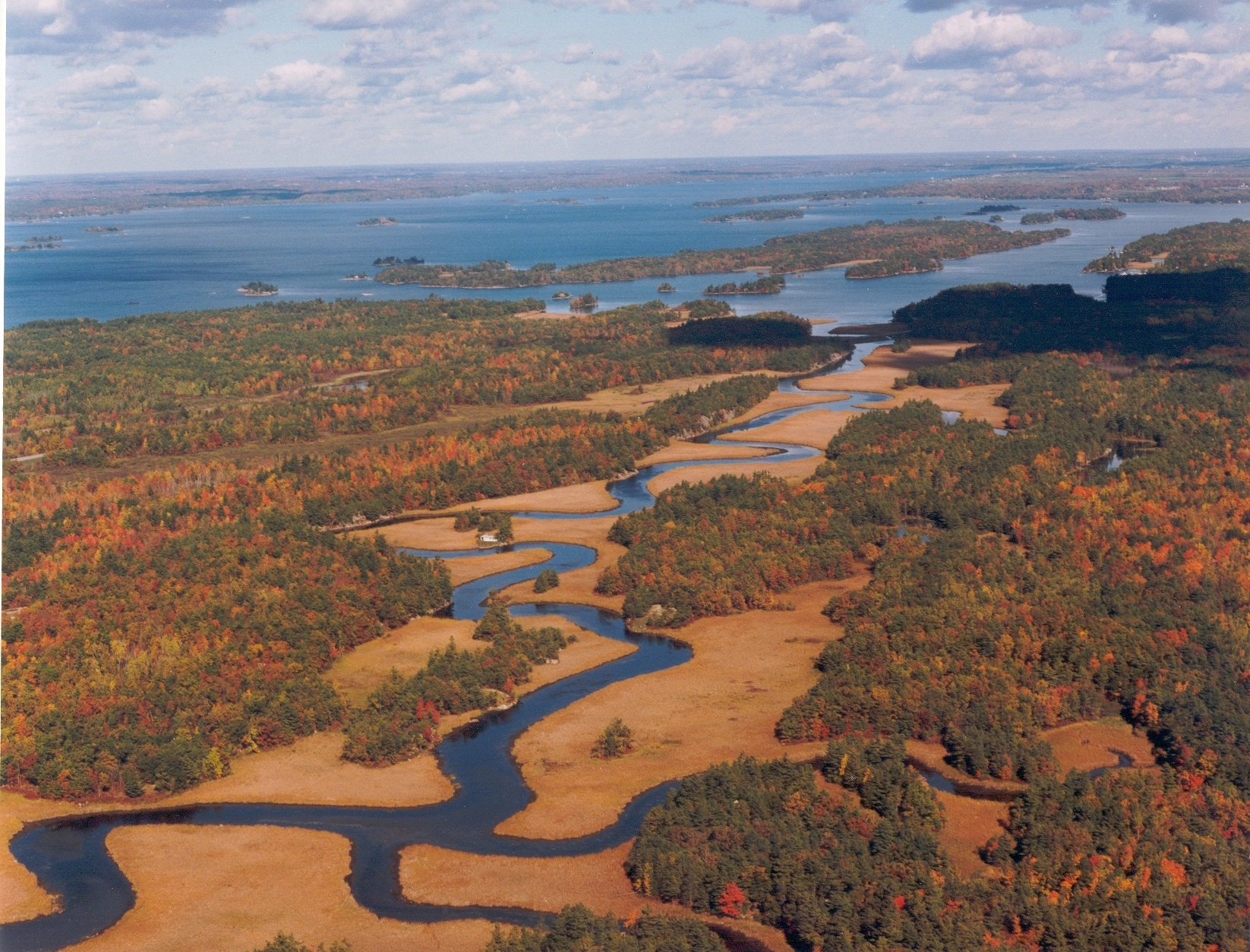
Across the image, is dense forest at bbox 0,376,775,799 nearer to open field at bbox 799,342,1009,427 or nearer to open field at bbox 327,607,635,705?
open field at bbox 327,607,635,705

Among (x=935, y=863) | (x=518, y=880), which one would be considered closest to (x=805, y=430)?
(x=935, y=863)

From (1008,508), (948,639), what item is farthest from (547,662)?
(1008,508)

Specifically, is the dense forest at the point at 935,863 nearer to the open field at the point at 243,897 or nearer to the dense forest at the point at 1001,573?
the dense forest at the point at 1001,573

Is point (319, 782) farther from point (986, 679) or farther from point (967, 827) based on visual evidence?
point (986, 679)

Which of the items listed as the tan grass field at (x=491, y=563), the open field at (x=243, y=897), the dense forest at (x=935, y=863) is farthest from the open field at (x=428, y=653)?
the dense forest at (x=935, y=863)

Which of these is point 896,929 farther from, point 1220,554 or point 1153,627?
point 1220,554
